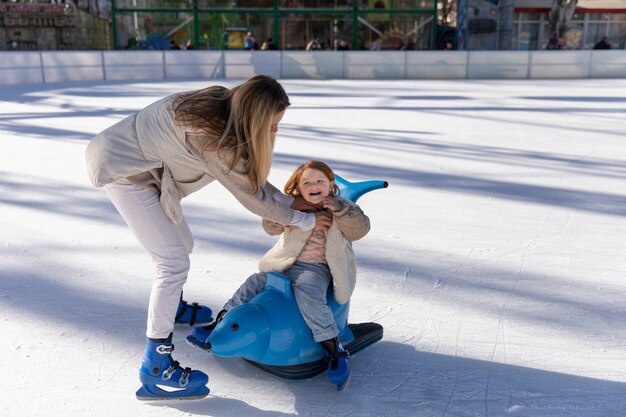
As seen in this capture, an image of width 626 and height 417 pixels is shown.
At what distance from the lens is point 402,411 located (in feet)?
6.16

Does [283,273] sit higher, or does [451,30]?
[451,30]

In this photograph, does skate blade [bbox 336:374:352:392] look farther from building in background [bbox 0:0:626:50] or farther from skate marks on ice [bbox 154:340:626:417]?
building in background [bbox 0:0:626:50]

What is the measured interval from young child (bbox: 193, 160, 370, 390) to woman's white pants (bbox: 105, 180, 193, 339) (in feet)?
1.02

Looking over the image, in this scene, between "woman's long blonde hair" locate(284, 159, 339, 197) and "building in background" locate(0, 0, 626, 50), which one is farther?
"building in background" locate(0, 0, 626, 50)

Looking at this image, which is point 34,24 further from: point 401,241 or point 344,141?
point 401,241

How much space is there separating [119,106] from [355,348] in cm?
798

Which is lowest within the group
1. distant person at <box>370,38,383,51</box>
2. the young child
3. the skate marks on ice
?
the skate marks on ice

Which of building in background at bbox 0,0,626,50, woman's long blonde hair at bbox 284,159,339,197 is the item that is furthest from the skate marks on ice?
building in background at bbox 0,0,626,50

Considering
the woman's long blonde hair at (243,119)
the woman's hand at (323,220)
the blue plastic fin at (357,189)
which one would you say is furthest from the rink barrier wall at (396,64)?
the woman's long blonde hair at (243,119)

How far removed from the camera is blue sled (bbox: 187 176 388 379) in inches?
76.8

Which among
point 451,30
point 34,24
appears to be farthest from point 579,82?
point 34,24

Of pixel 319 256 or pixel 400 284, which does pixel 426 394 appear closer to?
pixel 319 256

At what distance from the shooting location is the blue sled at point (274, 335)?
1951mm

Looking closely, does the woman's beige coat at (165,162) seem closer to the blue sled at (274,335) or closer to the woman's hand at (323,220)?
the woman's hand at (323,220)
